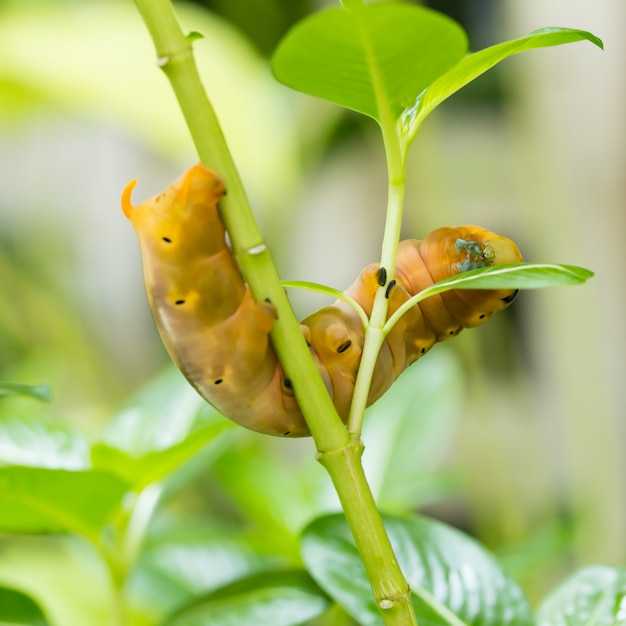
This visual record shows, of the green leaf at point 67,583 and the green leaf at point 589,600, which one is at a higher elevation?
the green leaf at point 67,583

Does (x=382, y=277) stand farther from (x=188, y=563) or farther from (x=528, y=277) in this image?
(x=188, y=563)

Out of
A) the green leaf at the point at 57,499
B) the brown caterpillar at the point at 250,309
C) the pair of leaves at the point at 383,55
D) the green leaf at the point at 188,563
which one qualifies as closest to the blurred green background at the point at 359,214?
the green leaf at the point at 188,563

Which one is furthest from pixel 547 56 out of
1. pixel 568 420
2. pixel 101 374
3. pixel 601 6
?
pixel 101 374

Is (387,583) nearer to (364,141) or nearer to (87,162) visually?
(364,141)

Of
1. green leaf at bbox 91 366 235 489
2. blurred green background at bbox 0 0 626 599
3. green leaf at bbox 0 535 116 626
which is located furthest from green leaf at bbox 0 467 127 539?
green leaf at bbox 0 535 116 626

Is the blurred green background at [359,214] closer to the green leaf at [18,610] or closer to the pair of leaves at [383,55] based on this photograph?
the green leaf at [18,610]

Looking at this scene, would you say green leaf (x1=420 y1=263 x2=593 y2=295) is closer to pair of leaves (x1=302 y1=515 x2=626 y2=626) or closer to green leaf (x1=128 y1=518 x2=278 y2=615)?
pair of leaves (x1=302 y1=515 x2=626 y2=626)

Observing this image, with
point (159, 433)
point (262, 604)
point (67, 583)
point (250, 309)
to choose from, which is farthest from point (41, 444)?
point (67, 583)
